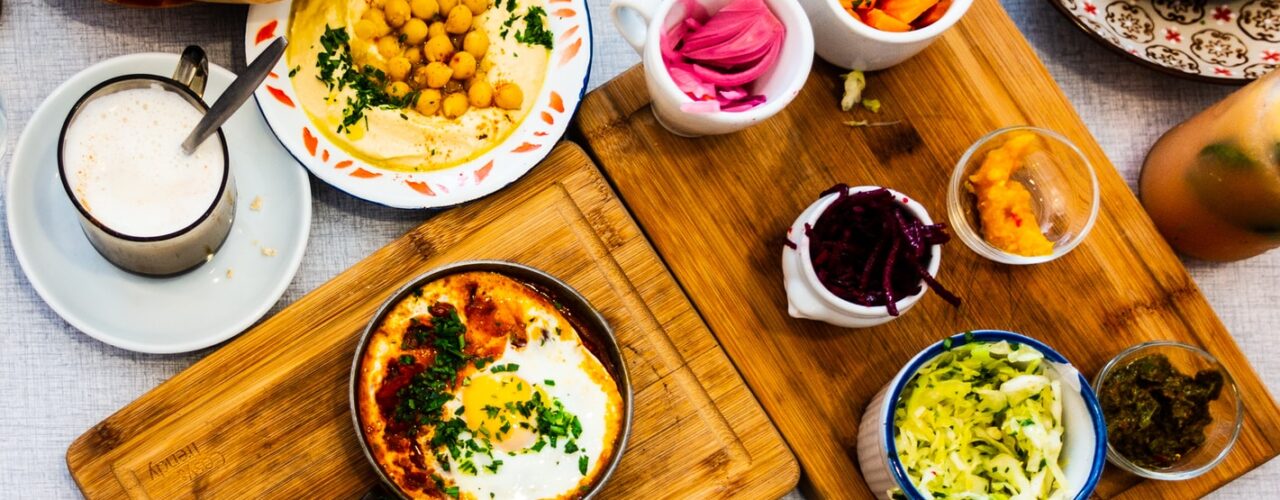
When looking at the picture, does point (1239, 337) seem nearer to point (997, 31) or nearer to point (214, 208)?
point (997, 31)

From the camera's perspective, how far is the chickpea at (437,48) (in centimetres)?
224

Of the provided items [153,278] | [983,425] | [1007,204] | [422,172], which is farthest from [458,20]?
[983,425]

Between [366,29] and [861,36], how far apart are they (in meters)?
0.99

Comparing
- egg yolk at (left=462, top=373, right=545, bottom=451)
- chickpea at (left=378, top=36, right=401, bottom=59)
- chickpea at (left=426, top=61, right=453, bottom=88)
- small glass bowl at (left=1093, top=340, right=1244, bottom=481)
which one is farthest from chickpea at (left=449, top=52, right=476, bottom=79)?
small glass bowl at (left=1093, top=340, right=1244, bottom=481)

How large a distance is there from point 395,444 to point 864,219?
98cm

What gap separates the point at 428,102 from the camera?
2.22 meters

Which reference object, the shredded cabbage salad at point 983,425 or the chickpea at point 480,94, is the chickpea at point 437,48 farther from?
the shredded cabbage salad at point 983,425

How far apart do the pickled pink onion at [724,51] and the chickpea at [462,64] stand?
46 cm

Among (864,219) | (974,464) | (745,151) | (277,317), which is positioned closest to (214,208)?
(277,317)

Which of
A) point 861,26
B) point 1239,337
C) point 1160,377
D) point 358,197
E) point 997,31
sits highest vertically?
point 861,26

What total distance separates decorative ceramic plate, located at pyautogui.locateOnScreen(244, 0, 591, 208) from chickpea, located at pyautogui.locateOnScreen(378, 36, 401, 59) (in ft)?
0.62

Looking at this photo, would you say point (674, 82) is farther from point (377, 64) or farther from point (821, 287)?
point (377, 64)

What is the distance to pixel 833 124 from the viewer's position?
2.24 m

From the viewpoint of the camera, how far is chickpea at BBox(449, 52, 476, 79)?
2.24 meters
